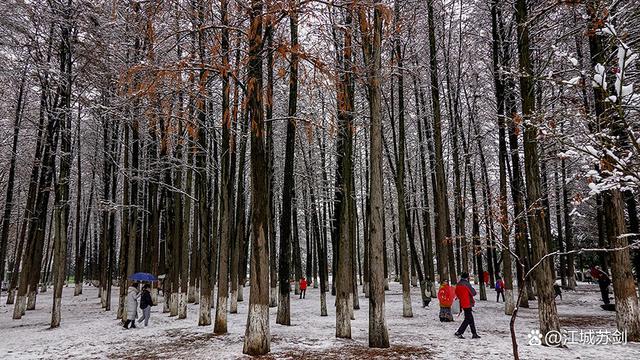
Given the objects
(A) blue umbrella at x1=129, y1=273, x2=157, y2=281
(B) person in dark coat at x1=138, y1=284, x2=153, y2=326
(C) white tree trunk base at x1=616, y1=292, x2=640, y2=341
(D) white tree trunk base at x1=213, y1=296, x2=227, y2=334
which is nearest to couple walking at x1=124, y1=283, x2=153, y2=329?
(B) person in dark coat at x1=138, y1=284, x2=153, y2=326

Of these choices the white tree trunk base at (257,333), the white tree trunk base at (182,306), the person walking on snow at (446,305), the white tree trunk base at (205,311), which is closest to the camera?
the white tree trunk base at (257,333)

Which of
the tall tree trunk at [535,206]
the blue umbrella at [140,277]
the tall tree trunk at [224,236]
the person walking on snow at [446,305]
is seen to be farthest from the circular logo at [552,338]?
the blue umbrella at [140,277]

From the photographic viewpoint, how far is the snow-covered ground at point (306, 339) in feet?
28.9

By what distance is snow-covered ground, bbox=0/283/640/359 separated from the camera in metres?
8.80

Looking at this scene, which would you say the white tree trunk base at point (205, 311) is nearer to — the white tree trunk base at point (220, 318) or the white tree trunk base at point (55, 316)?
the white tree trunk base at point (220, 318)

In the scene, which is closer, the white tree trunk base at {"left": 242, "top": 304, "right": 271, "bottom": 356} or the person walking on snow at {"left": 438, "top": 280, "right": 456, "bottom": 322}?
the white tree trunk base at {"left": 242, "top": 304, "right": 271, "bottom": 356}

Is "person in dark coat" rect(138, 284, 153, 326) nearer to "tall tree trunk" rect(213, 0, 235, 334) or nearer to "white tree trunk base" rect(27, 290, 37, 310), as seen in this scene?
"tall tree trunk" rect(213, 0, 235, 334)

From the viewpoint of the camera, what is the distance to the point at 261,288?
8.79m

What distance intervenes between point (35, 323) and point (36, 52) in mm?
10690

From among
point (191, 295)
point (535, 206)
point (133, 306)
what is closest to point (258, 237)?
point (535, 206)

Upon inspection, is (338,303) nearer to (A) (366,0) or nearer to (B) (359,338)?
(B) (359,338)

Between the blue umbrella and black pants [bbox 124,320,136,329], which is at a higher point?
the blue umbrella

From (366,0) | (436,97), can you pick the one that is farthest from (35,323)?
(436,97)

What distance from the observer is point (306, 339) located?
1058 cm
